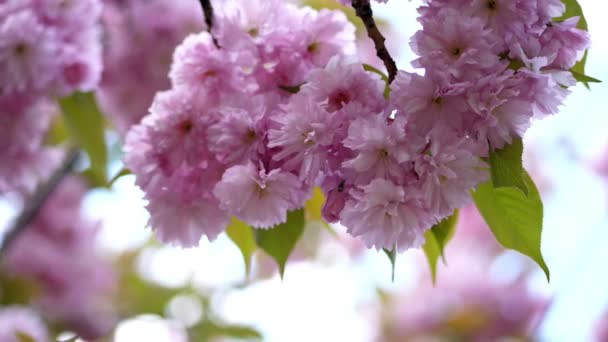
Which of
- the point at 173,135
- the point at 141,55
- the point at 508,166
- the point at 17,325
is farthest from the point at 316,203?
the point at 17,325

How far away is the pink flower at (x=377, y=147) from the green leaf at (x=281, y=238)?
0.21 meters

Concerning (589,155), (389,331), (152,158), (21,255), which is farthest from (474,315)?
(152,158)

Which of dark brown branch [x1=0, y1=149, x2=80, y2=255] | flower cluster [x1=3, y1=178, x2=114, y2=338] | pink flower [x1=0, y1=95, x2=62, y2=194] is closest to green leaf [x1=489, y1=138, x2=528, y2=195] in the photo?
pink flower [x1=0, y1=95, x2=62, y2=194]

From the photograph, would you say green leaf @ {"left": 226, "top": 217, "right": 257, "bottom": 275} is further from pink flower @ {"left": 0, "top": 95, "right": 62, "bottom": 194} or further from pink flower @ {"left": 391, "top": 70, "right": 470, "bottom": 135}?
pink flower @ {"left": 0, "top": 95, "right": 62, "bottom": 194}

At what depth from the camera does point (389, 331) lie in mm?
3123

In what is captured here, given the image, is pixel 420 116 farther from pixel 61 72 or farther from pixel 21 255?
pixel 21 255

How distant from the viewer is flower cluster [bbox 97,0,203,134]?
1600 millimetres

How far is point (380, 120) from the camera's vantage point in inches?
26.8

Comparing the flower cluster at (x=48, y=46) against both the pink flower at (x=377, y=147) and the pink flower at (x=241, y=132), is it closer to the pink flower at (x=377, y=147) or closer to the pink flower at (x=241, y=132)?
the pink flower at (x=241, y=132)

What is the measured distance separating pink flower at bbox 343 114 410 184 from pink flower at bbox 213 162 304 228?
77 mm

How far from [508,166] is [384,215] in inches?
4.3

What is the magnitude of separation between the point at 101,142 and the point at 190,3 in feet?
1.33

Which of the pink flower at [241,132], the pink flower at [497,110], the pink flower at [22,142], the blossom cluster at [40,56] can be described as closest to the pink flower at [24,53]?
the blossom cluster at [40,56]

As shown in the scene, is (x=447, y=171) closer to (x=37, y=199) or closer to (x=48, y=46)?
(x=48, y=46)
